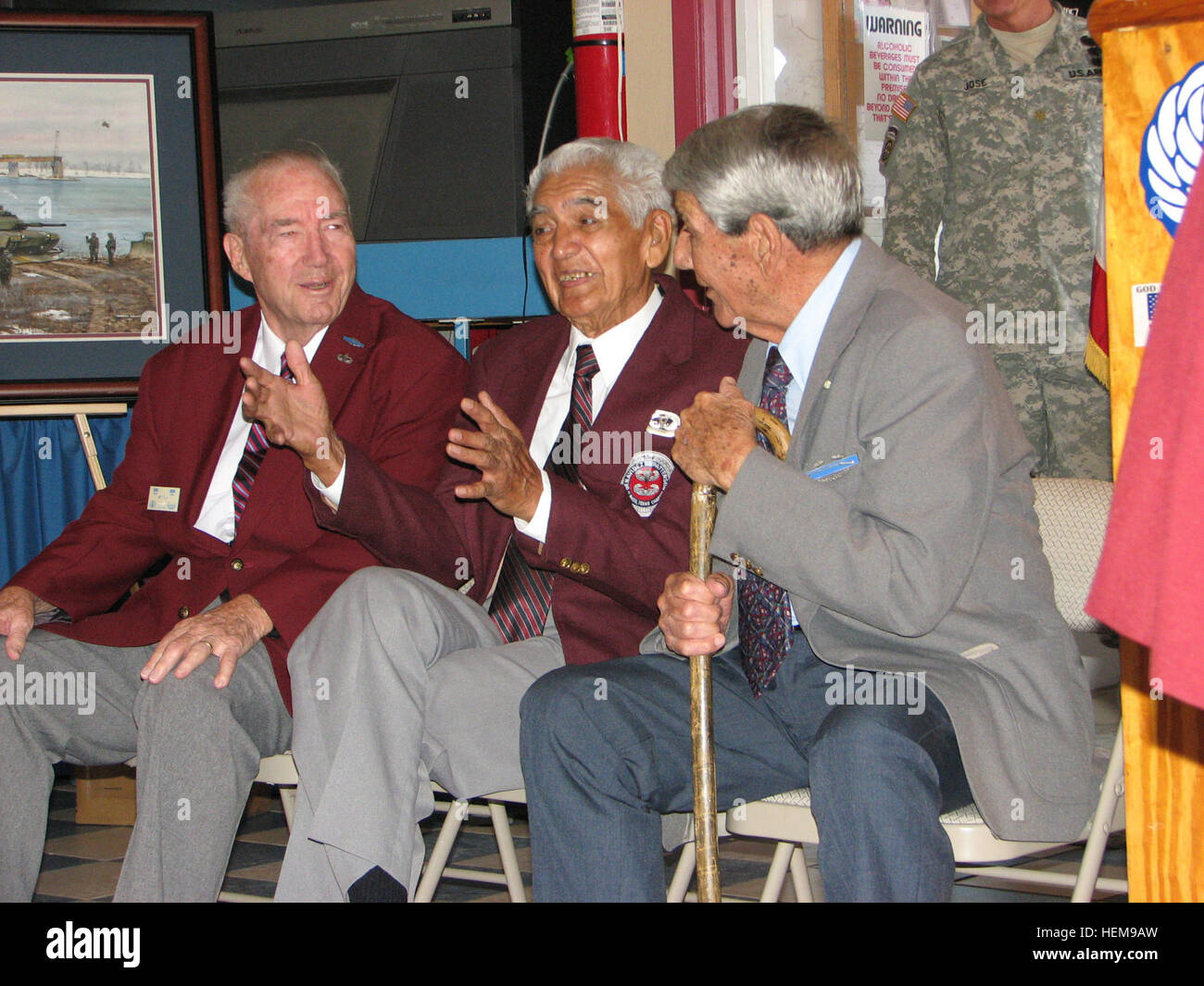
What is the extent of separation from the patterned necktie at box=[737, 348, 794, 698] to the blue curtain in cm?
218

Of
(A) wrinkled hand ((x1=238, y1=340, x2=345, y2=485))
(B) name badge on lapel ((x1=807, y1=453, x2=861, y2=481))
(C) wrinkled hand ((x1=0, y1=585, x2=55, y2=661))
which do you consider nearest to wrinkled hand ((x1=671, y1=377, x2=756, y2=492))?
(B) name badge on lapel ((x1=807, y1=453, x2=861, y2=481))

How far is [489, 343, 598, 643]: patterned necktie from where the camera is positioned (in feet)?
8.62

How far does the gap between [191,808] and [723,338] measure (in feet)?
4.55

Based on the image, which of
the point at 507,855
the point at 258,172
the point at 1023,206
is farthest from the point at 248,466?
the point at 1023,206

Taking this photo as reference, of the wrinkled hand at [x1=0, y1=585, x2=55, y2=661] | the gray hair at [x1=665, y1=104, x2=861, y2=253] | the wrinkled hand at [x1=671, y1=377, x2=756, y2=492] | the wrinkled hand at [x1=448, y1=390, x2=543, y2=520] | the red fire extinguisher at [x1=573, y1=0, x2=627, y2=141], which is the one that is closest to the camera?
the wrinkled hand at [x1=671, y1=377, x2=756, y2=492]

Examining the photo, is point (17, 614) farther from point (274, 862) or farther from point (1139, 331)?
point (1139, 331)

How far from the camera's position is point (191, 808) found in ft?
7.50

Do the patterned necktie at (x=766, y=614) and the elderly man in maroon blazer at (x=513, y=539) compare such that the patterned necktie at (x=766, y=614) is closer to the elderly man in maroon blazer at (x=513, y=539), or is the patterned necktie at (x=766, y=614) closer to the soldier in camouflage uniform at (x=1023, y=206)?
the elderly man in maroon blazer at (x=513, y=539)

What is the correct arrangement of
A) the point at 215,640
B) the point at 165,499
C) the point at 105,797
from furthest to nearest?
the point at 105,797, the point at 165,499, the point at 215,640

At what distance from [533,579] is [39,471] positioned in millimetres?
1846

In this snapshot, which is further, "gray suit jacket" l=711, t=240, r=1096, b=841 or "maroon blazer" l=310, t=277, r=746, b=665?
"maroon blazer" l=310, t=277, r=746, b=665

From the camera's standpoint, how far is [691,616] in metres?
2.11

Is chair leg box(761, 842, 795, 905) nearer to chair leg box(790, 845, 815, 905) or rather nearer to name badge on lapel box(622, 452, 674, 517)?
chair leg box(790, 845, 815, 905)
